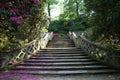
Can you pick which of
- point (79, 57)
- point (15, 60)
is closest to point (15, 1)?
point (15, 60)

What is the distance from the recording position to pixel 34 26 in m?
→ 14.3

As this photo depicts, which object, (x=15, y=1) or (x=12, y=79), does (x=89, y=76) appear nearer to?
(x=12, y=79)

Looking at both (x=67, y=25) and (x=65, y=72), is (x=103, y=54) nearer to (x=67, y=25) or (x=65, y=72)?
(x=65, y=72)

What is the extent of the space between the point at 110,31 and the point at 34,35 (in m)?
6.20

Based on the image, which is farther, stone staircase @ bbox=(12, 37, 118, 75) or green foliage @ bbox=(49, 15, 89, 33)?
green foliage @ bbox=(49, 15, 89, 33)

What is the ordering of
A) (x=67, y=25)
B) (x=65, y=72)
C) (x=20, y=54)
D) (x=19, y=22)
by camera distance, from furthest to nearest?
(x=67, y=25) < (x=20, y=54) < (x=65, y=72) < (x=19, y=22)

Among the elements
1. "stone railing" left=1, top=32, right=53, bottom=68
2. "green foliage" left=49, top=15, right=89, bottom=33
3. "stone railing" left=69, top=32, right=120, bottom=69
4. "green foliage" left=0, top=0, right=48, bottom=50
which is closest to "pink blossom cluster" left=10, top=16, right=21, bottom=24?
"green foliage" left=0, top=0, right=48, bottom=50

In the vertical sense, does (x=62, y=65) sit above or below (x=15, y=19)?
below

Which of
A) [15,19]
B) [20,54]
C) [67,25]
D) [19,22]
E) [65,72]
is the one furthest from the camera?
[67,25]

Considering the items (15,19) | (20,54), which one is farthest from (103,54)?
(15,19)

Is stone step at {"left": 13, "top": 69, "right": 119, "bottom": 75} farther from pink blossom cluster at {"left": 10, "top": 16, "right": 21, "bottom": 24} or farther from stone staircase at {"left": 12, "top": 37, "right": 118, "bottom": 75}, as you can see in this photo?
pink blossom cluster at {"left": 10, "top": 16, "right": 21, "bottom": 24}

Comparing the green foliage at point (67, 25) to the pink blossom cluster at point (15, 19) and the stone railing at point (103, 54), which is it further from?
the pink blossom cluster at point (15, 19)

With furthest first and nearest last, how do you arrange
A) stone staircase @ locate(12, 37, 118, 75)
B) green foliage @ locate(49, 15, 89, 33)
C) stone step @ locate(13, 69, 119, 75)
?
1. green foliage @ locate(49, 15, 89, 33)
2. stone staircase @ locate(12, 37, 118, 75)
3. stone step @ locate(13, 69, 119, 75)

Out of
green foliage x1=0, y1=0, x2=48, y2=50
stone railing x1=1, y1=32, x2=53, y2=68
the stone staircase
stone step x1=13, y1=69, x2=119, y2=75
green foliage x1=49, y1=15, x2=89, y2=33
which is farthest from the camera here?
green foliage x1=49, y1=15, x2=89, y2=33
